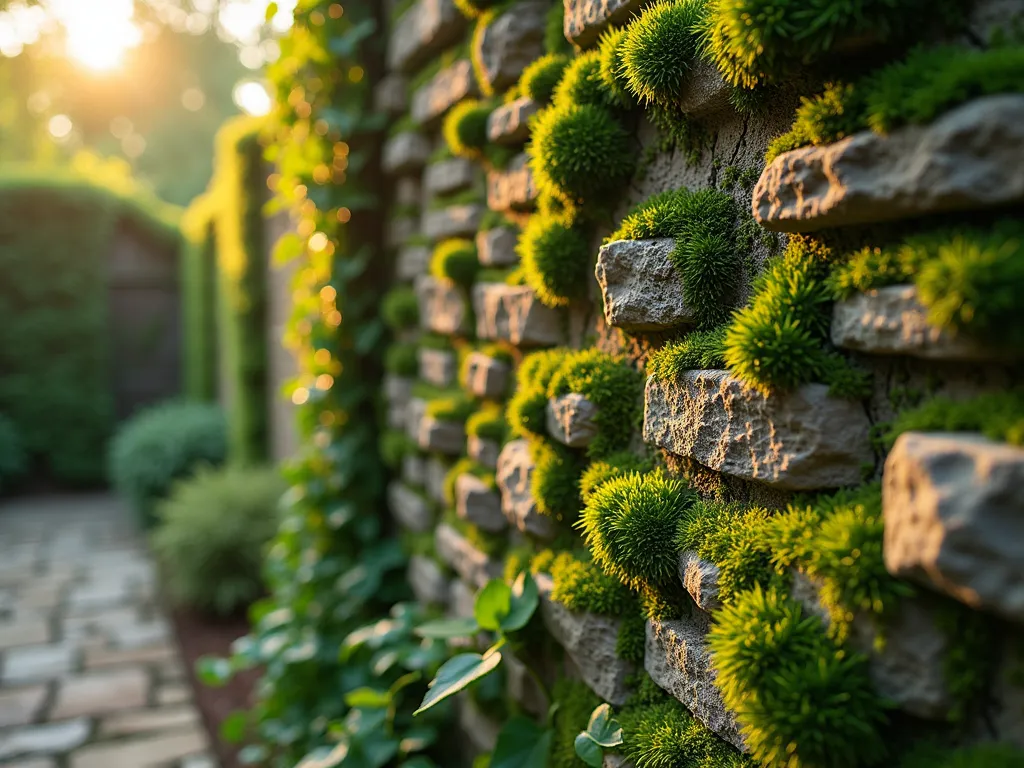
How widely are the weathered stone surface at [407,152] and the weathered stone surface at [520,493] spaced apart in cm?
94

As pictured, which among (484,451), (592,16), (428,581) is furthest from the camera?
(428,581)

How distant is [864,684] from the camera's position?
770 millimetres

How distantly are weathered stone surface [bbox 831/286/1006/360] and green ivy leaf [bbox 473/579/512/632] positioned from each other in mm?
818

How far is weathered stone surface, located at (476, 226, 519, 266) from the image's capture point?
1.64 metres

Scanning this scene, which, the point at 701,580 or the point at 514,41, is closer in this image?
the point at 701,580

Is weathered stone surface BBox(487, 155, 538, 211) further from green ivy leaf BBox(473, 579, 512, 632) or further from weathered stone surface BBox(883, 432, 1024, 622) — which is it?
weathered stone surface BBox(883, 432, 1024, 622)

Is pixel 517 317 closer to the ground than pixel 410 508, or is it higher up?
higher up

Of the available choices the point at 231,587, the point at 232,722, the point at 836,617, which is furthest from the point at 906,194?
the point at 231,587

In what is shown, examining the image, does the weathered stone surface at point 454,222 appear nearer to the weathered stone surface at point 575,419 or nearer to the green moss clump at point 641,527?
the weathered stone surface at point 575,419

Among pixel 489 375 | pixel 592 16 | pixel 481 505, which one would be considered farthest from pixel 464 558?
pixel 592 16

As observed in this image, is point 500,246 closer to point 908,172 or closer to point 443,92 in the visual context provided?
point 443,92

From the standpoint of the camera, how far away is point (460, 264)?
186 cm

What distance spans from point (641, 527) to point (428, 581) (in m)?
1.18

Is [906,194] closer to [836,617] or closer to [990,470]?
[990,470]
